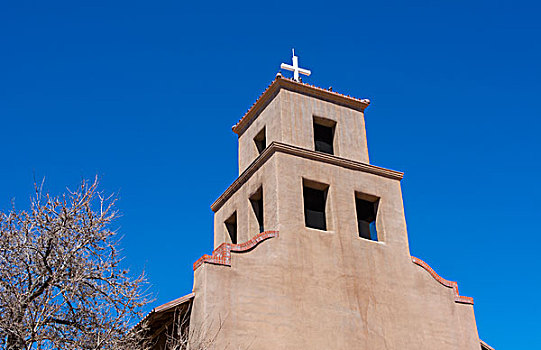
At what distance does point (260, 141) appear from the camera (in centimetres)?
2517

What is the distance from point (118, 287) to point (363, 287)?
7.95 meters

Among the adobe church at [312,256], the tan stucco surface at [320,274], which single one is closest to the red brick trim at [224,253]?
the adobe church at [312,256]

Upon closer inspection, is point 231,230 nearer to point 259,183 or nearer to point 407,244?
point 259,183

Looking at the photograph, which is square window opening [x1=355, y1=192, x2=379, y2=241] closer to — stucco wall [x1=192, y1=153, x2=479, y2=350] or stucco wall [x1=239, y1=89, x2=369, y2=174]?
stucco wall [x1=192, y1=153, x2=479, y2=350]

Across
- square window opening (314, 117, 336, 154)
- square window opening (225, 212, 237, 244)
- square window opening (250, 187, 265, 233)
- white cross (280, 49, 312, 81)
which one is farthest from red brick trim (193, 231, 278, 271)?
white cross (280, 49, 312, 81)

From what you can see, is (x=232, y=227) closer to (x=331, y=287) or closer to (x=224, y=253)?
(x=224, y=253)

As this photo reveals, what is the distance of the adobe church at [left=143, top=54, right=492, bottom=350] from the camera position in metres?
18.8

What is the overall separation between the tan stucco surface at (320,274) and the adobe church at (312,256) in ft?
0.11

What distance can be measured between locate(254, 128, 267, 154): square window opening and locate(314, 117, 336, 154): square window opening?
1.85m

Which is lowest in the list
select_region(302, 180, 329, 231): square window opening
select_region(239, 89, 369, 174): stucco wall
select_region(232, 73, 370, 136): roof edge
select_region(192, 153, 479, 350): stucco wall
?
select_region(192, 153, 479, 350): stucco wall

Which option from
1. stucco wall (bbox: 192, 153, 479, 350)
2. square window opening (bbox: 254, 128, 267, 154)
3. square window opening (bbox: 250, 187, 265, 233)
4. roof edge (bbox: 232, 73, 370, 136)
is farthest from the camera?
square window opening (bbox: 254, 128, 267, 154)

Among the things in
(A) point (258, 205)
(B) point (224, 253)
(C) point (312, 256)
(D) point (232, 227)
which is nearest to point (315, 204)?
(A) point (258, 205)

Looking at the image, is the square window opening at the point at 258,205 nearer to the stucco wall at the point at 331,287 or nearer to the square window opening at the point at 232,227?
the stucco wall at the point at 331,287

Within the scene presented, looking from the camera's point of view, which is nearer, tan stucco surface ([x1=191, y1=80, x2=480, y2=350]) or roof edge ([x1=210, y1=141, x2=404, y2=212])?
tan stucco surface ([x1=191, y1=80, x2=480, y2=350])
